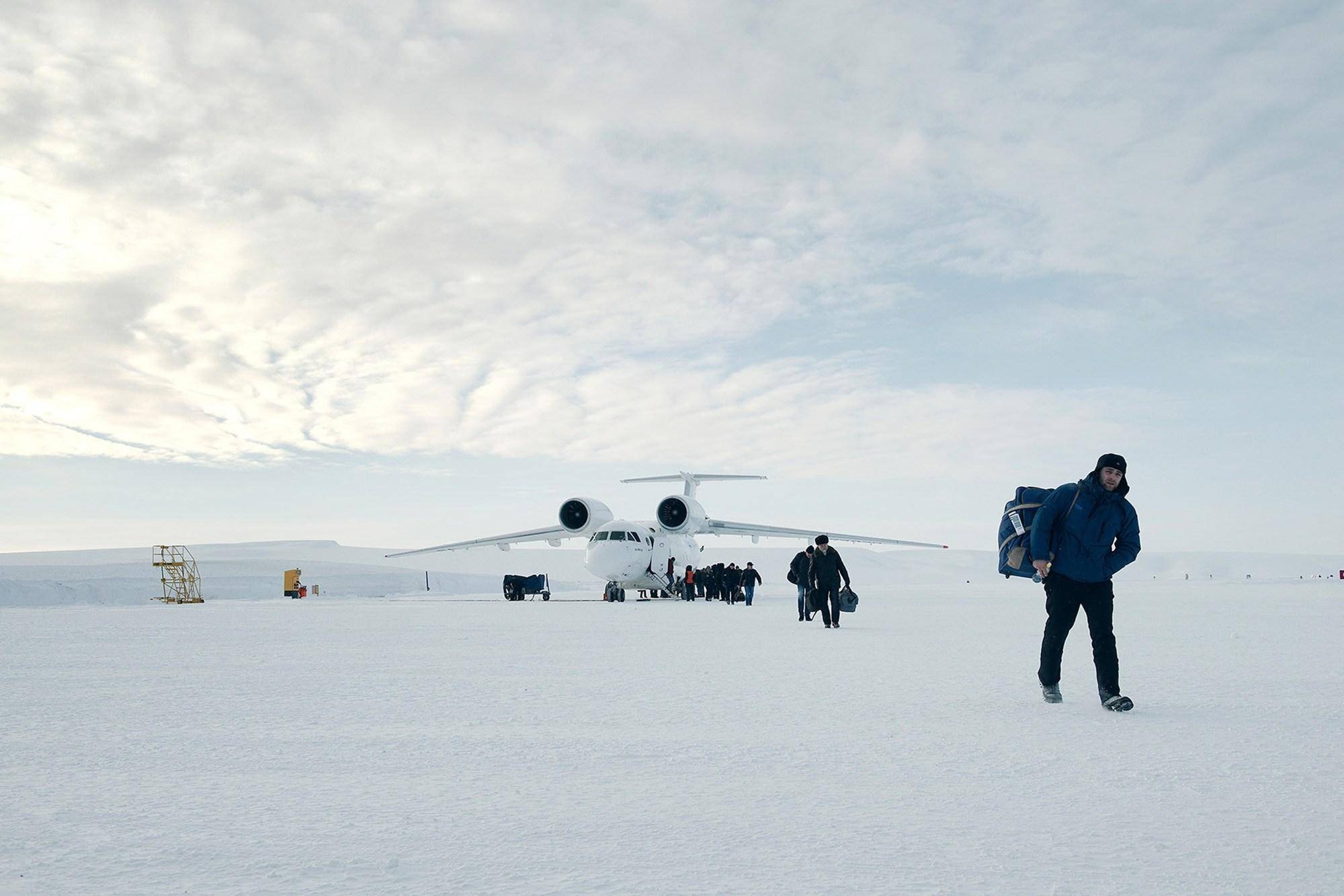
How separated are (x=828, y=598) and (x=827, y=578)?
22.2 inches

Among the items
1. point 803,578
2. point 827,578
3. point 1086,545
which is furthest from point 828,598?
point 1086,545

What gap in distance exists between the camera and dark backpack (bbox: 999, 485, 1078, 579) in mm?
6383

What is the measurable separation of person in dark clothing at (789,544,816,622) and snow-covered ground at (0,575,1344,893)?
6.63 metres

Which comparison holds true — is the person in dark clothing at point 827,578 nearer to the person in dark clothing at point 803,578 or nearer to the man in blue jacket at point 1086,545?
the person in dark clothing at point 803,578

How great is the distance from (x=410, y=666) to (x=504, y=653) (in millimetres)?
1424

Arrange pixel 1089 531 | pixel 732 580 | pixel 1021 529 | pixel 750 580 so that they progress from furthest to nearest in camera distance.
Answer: pixel 732 580 < pixel 750 580 < pixel 1021 529 < pixel 1089 531

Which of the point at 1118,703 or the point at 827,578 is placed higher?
the point at 827,578

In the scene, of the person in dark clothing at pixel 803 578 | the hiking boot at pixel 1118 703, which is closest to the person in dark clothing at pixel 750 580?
the person in dark clothing at pixel 803 578

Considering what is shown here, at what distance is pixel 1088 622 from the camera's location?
6004mm

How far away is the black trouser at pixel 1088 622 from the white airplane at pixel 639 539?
19.1 meters

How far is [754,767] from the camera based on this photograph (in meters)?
4.07

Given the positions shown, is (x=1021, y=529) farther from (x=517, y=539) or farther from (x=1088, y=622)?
(x=517, y=539)

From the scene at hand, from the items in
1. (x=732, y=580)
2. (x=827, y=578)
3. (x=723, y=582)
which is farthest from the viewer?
(x=723, y=582)

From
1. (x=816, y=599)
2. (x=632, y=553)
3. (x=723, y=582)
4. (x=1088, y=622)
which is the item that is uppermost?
(x=632, y=553)
